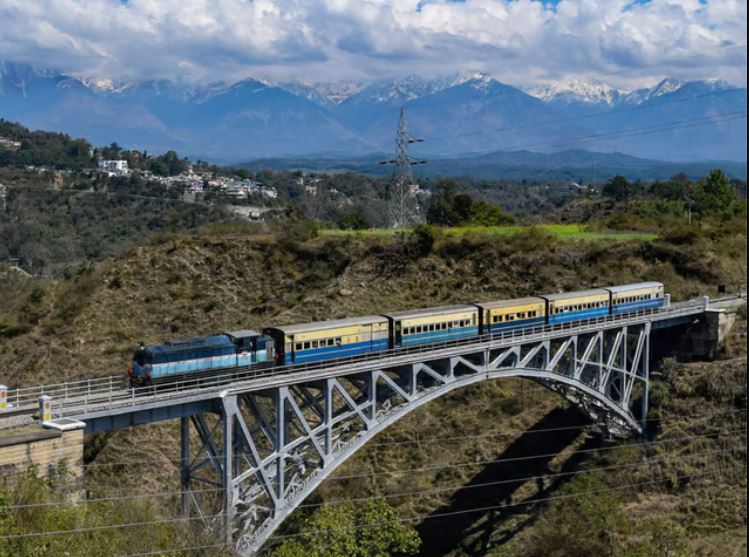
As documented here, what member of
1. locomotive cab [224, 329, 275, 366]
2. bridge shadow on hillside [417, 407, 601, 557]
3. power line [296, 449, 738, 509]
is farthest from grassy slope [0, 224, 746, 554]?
locomotive cab [224, 329, 275, 366]

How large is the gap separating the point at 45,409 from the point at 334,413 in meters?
11.8

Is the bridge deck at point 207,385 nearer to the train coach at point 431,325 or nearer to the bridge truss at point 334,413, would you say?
the bridge truss at point 334,413

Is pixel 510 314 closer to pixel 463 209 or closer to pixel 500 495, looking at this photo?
pixel 500 495

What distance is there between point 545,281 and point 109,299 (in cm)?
3154

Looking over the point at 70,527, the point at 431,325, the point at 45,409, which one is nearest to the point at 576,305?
the point at 431,325

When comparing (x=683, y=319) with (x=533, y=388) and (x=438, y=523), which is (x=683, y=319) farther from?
(x=438, y=523)

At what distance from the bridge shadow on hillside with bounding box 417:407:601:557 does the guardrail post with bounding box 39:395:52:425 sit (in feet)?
68.4

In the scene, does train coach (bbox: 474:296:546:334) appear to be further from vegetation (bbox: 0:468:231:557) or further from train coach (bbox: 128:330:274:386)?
vegetation (bbox: 0:468:231:557)

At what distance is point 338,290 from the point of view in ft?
194

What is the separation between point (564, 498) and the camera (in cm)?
3894

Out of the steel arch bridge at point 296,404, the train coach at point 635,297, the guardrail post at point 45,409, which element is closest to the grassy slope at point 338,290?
the steel arch bridge at point 296,404

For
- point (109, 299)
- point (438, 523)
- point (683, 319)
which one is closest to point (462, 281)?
point (683, 319)

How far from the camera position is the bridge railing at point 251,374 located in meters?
26.5

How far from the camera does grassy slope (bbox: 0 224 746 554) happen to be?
45312 mm
